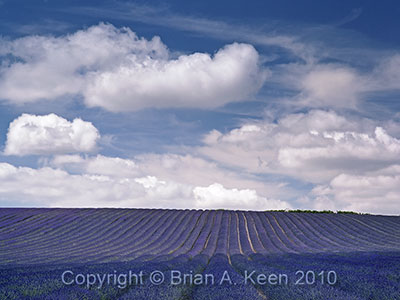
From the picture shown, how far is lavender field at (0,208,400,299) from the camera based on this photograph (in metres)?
6.86

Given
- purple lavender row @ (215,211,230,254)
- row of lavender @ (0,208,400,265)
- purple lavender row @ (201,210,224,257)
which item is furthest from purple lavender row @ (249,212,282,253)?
purple lavender row @ (201,210,224,257)

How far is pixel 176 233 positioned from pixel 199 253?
638cm

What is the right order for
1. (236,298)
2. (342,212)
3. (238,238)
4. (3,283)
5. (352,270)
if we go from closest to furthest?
(236,298) < (3,283) < (352,270) < (238,238) < (342,212)

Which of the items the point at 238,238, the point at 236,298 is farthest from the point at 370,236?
the point at 236,298

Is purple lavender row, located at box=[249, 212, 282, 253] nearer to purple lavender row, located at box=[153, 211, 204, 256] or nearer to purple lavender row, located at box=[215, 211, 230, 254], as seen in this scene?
purple lavender row, located at box=[215, 211, 230, 254]

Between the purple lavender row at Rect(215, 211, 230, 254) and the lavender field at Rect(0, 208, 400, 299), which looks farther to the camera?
the purple lavender row at Rect(215, 211, 230, 254)

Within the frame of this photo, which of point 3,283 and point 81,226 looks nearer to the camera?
point 3,283

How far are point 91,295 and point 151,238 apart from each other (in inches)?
597

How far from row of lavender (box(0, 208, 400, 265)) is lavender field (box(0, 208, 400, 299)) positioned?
0.05 meters

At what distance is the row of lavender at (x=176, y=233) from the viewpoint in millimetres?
17516

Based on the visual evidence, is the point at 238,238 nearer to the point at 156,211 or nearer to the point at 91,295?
the point at 156,211

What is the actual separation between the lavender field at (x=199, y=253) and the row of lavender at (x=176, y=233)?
50 mm

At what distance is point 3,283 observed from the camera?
748 cm

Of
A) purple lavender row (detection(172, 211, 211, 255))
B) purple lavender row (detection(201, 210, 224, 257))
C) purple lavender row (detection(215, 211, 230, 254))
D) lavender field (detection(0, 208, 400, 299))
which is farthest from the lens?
purple lavender row (detection(172, 211, 211, 255))
